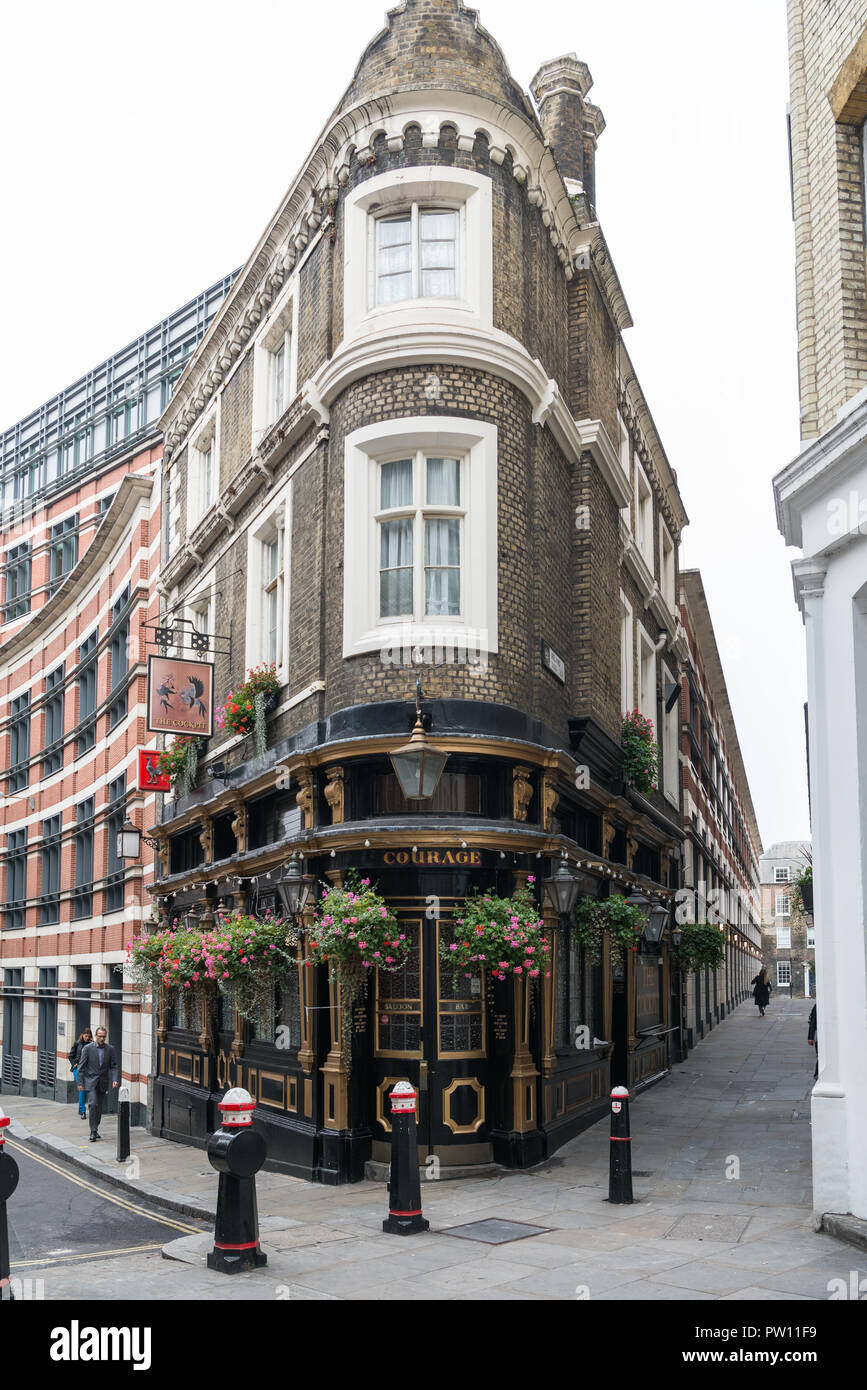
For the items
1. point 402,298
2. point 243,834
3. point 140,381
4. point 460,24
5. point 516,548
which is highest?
point 140,381

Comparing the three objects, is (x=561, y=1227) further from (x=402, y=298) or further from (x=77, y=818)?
(x=77, y=818)

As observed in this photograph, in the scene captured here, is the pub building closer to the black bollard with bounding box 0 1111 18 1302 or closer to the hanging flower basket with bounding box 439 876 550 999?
the hanging flower basket with bounding box 439 876 550 999

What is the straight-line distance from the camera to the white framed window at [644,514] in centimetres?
2462

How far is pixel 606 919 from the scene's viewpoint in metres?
16.6

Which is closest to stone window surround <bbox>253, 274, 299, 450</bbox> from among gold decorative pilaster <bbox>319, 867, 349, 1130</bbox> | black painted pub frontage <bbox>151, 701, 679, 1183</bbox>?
black painted pub frontage <bbox>151, 701, 679, 1183</bbox>

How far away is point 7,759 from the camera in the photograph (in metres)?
40.0

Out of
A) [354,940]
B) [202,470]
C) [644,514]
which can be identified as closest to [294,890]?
[354,940]

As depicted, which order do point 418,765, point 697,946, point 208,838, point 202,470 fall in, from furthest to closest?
1. point 697,946
2. point 202,470
3. point 208,838
4. point 418,765

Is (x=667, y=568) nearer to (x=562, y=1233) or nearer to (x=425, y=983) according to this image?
(x=425, y=983)

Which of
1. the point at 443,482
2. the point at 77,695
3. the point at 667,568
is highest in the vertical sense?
the point at 667,568

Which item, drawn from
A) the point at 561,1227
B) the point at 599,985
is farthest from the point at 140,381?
the point at 561,1227

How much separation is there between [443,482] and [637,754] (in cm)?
741

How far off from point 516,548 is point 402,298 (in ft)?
11.4

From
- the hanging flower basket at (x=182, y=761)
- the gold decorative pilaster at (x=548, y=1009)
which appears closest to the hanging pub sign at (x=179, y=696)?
the hanging flower basket at (x=182, y=761)
